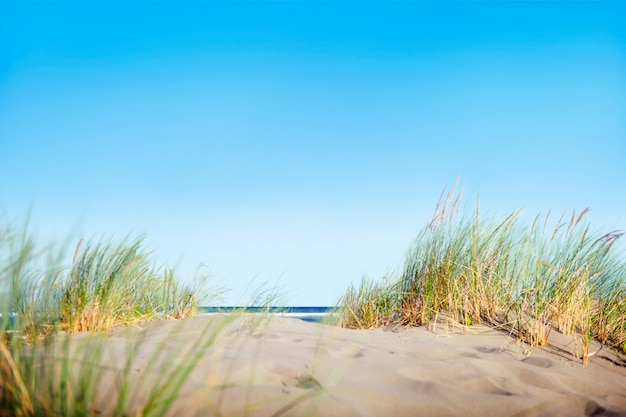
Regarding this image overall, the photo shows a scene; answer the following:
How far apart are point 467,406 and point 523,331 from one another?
1.72 m

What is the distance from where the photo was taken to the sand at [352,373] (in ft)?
5.40

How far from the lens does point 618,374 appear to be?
2828 mm

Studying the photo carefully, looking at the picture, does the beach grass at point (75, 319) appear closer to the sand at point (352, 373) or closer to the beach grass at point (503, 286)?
the sand at point (352, 373)

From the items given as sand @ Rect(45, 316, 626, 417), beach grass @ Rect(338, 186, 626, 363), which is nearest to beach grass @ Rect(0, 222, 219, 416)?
sand @ Rect(45, 316, 626, 417)

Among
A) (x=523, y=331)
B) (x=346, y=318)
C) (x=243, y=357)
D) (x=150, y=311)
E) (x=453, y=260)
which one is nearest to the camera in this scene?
(x=243, y=357)

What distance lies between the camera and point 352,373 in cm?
216

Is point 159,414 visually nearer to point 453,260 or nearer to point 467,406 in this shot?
point 467,406

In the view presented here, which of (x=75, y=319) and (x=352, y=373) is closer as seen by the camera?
(x=352, y=373)

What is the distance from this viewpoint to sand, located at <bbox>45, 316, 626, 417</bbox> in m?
1.64

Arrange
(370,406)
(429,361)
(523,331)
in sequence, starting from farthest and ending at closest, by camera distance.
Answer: (523,331)
(429,361)
(370,406)

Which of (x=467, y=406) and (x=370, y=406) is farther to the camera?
(x=467, y=406)

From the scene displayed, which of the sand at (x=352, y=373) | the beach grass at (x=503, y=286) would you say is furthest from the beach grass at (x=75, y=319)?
the beach grass at (x=503, y=286)

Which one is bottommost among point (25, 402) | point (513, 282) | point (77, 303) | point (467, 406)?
point (467, 406)

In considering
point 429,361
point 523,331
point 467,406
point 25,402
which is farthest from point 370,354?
point 25,402
